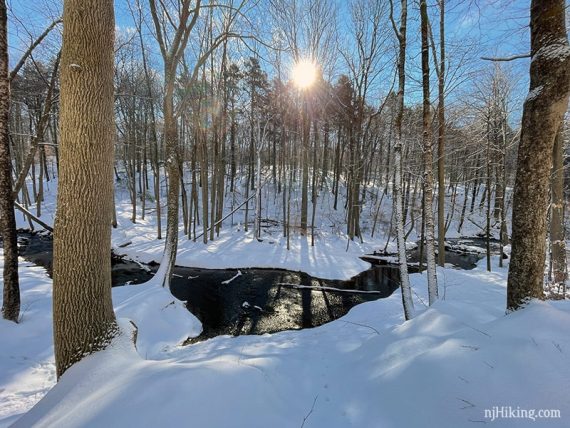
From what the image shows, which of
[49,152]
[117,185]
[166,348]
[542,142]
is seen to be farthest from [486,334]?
[49,152]

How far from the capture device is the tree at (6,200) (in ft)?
17.0

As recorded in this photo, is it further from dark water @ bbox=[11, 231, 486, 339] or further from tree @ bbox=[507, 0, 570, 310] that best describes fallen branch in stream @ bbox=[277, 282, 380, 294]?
tree @ bbox=[507, 0, 570, 310]

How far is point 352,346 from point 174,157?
21.6ft

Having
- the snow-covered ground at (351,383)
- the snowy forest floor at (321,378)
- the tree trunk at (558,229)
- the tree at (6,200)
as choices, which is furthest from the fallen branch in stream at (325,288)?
the tree at (6,200)

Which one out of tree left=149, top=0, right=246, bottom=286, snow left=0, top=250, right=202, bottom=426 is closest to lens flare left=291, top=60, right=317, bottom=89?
tree left=149, top=0, right=246, bottom=286

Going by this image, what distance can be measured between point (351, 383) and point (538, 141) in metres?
3.41

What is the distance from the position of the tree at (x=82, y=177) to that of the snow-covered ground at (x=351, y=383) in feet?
1.20

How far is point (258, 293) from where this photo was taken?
421 inches

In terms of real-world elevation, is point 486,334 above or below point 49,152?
below

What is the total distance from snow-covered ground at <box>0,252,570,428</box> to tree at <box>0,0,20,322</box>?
139cm

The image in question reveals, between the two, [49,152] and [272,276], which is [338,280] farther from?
[49,152]

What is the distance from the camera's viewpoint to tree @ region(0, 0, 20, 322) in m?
5.19

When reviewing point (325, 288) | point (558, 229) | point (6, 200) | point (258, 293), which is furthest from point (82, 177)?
point (558, 229)

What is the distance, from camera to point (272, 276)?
12906mm
